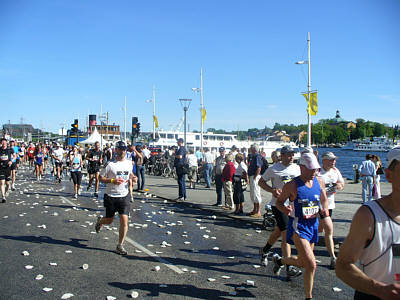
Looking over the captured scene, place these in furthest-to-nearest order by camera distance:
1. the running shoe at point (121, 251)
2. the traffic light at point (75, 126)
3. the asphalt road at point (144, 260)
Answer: the traffic light at point (75, 126)
the running shoe at point (121, 251)
the asphalt road at point (144, 260)

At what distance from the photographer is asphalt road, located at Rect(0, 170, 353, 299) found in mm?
4953

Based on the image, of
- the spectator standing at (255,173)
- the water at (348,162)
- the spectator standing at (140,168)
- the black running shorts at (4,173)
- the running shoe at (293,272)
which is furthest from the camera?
the water at (348,162)

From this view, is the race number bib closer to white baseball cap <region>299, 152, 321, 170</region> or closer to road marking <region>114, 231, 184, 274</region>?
white baseball cap <region>299, 152, 321, 170</region>

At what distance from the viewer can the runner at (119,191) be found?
6672mm

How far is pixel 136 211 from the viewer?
452 inches

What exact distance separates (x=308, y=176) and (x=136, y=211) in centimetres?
789

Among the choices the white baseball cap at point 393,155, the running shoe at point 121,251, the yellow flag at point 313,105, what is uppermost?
the yellow flag at point 313,105

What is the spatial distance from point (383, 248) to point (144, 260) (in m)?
4.80

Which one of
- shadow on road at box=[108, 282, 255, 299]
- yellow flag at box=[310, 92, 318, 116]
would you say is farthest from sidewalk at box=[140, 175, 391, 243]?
yellow flag at box=[310, 92, 318, 116]

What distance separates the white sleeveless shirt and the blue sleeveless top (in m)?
2.21

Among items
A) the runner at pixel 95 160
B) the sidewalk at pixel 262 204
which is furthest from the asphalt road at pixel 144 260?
the runner at pixel 95 160

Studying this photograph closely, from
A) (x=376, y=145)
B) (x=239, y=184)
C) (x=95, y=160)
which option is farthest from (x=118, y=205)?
(x=376, y=145)

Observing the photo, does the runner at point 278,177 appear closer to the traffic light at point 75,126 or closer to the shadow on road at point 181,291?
the shadow on road at point 181,291

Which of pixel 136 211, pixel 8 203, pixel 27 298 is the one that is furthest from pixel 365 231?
pixel 8 203
